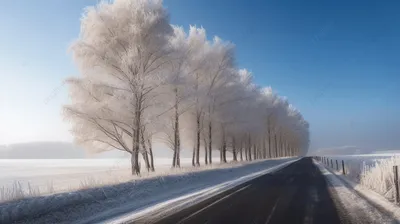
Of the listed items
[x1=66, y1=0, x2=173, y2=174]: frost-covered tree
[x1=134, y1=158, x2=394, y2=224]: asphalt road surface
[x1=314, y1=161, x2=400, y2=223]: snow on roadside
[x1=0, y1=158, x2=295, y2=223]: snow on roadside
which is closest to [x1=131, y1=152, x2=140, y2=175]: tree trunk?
[x1=66, y1=0, x2=173, y2=174]: frost-covered tree

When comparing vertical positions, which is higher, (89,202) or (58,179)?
(89,202)

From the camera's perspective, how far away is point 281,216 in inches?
297

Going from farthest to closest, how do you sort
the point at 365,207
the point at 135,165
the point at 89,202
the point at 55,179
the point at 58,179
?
1. the point at 55,179
2. the point at 58,179
3. the point at 135,165
4. the point at 89,202
5. the point at 365,207

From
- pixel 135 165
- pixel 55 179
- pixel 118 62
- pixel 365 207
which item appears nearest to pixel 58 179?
pixel 55 179

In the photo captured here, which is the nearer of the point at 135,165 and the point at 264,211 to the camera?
the point at 264,211

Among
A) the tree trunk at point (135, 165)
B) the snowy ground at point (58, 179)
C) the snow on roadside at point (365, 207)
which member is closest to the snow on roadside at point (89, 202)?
the snowy ground at point (58, 179)

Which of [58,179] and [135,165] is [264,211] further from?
[58,179]

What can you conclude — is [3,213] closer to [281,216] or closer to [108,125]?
[281,216]

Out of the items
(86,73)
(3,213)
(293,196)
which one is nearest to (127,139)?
(86,73)

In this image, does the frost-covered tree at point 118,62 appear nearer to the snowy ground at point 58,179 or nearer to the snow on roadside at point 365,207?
the snowy ground at point 58,179

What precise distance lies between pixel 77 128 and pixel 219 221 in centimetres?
1358

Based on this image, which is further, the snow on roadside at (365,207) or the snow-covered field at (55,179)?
the snow-covered field at (55,179)

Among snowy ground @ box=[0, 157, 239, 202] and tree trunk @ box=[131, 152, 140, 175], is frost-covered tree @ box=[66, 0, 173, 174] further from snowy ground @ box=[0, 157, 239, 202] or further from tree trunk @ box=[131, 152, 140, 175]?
snowy ground @ box=[0, 157, 239, 202]

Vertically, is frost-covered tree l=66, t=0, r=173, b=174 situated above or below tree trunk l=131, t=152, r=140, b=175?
above
